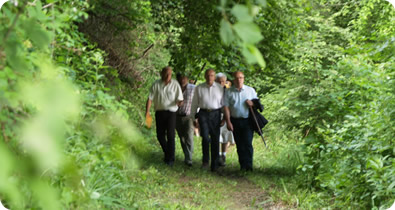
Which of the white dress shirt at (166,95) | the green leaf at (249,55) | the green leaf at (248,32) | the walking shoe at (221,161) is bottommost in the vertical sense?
the walking shoe at (221,161)

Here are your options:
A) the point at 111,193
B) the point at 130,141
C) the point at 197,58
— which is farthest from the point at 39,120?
the point at 197,58

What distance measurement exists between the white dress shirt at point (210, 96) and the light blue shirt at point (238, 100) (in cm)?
12

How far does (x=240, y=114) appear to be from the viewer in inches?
345

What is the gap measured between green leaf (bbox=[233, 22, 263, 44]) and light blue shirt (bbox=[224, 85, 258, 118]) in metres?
7.45

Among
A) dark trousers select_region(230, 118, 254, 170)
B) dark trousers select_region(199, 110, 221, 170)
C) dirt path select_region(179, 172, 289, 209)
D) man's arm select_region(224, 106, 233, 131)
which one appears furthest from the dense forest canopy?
dark trousers select_region(199, 110, 221, 170)

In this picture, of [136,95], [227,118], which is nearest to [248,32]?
[227,118]

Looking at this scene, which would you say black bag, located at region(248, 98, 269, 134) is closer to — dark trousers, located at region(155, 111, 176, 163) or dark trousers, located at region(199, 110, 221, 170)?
dark trousers, located at region(199, 110, 221, 170)

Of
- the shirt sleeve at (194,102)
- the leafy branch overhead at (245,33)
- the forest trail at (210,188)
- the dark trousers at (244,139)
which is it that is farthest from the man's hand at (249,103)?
the leafy branch overhead at (245,33)

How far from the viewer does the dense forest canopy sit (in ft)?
4.72

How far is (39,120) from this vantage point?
4.18 feet

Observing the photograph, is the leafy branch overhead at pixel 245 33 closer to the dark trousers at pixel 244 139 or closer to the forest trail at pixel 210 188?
the forest trail at pixel 210 188

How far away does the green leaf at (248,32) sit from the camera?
132 centimetres

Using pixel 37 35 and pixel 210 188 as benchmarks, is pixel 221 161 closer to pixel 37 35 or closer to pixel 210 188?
pixel 210 188

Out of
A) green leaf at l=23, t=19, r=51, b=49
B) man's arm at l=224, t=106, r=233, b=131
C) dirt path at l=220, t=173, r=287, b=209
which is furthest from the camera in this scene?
man's arm at l=224, t=106, r=233, b=131
